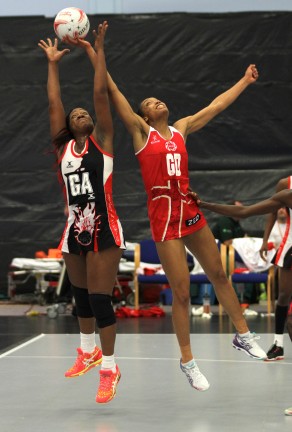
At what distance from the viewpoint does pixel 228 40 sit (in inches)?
593

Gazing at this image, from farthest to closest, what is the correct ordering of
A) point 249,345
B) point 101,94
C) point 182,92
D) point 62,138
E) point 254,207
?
point 182,92 → point 249,345 → point 62,138 → point 101,94 → point 254,207

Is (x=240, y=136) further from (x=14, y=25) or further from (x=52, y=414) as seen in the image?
(x=52, y=414)

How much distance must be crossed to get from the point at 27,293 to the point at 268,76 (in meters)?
4.76

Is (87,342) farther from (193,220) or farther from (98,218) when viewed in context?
(193,220)

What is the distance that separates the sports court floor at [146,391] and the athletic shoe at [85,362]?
17 cm

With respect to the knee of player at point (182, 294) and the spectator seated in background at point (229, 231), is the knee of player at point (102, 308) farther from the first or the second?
the spectator seated in background at point (229, 231)

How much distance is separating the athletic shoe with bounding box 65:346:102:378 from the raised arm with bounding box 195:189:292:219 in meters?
1.23

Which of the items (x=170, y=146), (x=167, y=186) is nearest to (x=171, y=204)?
(x=167, y=186)

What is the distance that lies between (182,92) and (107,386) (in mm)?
9968

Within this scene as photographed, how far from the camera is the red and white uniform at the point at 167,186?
587cm

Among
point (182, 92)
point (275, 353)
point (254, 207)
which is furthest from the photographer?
point (182, 92)

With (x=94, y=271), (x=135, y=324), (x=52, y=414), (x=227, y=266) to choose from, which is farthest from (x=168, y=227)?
A: (x=227, y=266)

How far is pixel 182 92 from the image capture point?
49.6ft

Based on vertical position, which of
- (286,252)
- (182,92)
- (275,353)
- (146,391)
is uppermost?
(182,92)
